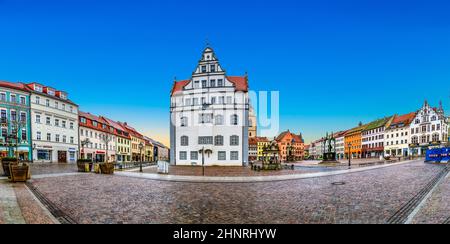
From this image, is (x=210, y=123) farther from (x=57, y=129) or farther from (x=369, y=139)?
(x=369, y=139)

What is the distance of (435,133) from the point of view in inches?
2231

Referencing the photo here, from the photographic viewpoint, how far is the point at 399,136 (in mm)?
65562

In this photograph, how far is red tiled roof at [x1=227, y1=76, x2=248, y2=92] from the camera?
34.1 m

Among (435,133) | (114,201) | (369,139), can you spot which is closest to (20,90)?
(114,201)

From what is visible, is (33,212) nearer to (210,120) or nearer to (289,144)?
(210,120)

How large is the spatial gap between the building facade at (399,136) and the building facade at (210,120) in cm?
5834

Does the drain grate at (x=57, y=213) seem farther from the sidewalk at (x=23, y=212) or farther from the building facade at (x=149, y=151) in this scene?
the building facade at (x=149, y=151)

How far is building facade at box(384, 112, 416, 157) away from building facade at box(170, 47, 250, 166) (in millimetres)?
58338

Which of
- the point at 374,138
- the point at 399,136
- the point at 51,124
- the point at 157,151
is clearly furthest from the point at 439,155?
the point at 157,151

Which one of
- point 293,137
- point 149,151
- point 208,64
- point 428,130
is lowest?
point 149,151

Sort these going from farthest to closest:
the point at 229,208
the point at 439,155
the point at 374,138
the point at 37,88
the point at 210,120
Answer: the point at 374,138 < the point at 37,88 < the point at 210,120 < the point at 439,155 < the point at 229,208

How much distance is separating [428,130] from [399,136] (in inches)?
306
